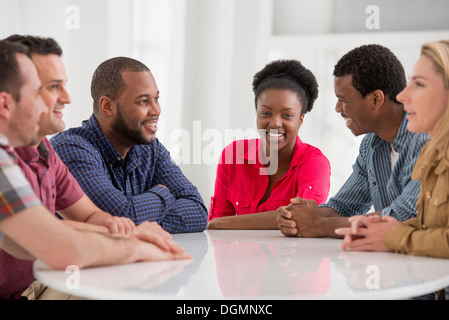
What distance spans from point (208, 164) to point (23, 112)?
4.01 m

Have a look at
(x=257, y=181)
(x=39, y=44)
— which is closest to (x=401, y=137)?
(x=257, y=181)

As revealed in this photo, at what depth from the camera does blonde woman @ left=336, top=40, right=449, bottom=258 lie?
1751 millimetres

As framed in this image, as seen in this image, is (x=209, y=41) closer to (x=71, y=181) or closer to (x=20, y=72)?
(x=71, y=181)

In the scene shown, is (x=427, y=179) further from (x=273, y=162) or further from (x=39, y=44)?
(x=39, y=44)

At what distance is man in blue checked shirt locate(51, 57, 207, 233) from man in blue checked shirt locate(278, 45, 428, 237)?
0.47 m

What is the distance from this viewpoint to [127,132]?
8.58 feet

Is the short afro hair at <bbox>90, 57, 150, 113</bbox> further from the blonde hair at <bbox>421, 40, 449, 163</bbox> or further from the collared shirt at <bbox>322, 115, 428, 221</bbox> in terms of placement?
the blonde hair at <bbox>421, 40, 449, 163</bbox>

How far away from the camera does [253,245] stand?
6.52 feet

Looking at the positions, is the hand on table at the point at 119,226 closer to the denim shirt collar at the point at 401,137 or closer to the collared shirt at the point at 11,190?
the collared shirt at the point at 11,190

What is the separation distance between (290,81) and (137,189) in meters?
1.08

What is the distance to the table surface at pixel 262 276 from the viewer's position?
126 centimetres

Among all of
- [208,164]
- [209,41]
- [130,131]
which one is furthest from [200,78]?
[130,131]

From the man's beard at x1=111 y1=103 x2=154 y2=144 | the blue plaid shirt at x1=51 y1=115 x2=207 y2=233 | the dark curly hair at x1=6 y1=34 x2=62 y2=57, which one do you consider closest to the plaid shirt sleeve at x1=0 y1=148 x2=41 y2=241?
the dark curly hair at x1=6 y1=34 x2=62 y2=57

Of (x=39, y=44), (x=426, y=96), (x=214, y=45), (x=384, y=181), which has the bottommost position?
(x=384, y=181)
